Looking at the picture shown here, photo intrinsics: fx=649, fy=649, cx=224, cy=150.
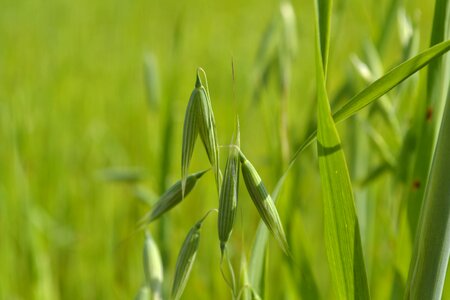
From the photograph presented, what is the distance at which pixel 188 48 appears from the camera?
276 centimetres

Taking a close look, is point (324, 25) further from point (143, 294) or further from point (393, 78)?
point (143, 294)

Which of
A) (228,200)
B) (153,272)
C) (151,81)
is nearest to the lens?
(228,200)

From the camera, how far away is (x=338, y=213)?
0.36 m

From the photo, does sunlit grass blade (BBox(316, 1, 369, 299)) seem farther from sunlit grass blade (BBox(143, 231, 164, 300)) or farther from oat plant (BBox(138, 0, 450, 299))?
sunlit grass blade (BBox(143, 231, 164, 300))

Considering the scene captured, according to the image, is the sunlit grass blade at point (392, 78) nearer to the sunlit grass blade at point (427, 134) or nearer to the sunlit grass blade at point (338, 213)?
the sunlit grass blade at point (338, 213)

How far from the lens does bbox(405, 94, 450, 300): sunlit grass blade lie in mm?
318

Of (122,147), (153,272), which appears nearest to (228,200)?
(153,272)

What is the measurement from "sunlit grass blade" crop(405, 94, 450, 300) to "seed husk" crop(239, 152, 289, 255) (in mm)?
70

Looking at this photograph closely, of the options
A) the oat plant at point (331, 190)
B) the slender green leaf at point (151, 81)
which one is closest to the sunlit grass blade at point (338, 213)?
the oat plant at point (331, 190)

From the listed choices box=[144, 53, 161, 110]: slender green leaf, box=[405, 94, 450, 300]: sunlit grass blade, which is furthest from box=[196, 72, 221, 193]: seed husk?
box=[144, 53, 161, 110]: slender green leaf

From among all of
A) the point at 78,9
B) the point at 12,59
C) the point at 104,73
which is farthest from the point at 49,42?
the point at 78,9

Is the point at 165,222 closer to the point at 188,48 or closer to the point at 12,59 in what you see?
the point at 12,59

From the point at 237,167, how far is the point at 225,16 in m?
3.20

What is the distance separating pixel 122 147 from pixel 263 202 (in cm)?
143
